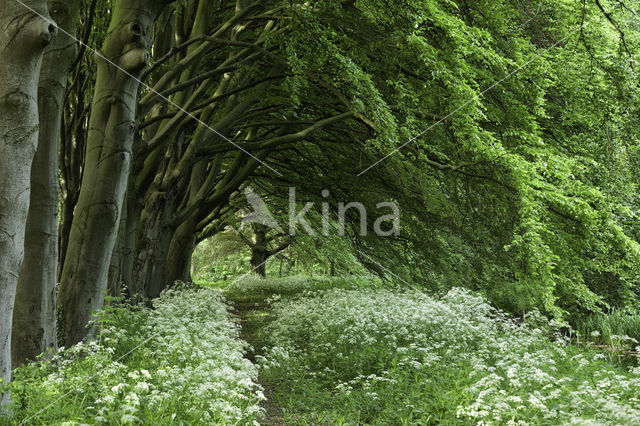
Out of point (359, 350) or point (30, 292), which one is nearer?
point (30, 292)

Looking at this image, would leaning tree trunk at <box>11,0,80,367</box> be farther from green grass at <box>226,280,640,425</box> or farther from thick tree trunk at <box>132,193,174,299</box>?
thick tree trunk at <box>132,193,174,299</box>

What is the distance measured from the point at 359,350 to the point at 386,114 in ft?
12.2

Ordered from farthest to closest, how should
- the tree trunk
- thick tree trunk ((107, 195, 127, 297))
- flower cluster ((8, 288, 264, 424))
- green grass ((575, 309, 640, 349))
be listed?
the tree trunk → green grass ((575, 309, 640, 349)) → thick tree trunk ((107, 195, 127, 297)) → flower cluster ((8, 288, 264, 424))

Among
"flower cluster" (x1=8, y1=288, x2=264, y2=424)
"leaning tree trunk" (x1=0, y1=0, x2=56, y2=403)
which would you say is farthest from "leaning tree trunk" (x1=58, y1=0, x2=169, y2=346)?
"leaning tree trunk" (x1=0, y1=0, x2=56, y2=403)

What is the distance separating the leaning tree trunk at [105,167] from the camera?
21.5 ft

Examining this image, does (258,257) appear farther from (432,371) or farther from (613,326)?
(432,371)

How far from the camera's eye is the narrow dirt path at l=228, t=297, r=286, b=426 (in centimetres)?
676

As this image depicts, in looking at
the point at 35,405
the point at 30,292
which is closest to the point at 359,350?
the point at 30,292

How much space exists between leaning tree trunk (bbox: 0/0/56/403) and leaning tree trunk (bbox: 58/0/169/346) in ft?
7.29

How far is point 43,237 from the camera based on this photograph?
210 inches

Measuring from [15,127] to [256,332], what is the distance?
9.41 metres

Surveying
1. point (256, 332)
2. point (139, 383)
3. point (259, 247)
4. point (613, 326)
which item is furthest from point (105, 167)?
point (259, 247)

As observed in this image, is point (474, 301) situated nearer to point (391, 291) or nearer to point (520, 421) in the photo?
point (391, 291)

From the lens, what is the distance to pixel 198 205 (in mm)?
13695
